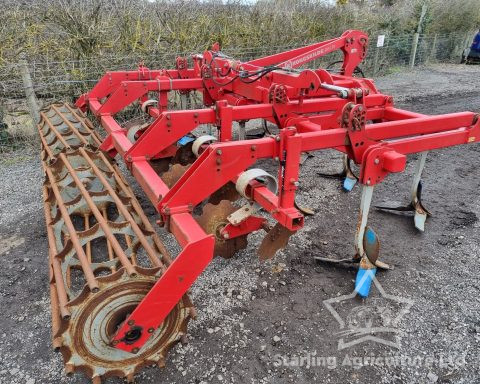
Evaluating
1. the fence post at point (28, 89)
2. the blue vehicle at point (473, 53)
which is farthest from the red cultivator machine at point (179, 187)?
the blue vehicle at point (473, 53)

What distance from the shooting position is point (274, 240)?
112 inches

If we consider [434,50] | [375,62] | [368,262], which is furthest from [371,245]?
[434,50]

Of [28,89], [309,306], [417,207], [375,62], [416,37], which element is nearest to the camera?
[309,306]

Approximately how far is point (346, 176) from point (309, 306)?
235 cm

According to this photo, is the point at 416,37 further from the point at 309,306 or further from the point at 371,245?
the point at 309,306

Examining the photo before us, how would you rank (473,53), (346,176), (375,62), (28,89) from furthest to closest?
(473,53) < (375,62) < (28,89) < (346,176)

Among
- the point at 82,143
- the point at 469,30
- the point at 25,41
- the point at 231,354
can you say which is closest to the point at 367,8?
the point at 469,30

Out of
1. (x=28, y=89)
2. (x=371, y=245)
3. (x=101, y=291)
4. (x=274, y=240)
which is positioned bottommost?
(x=371, y=245)

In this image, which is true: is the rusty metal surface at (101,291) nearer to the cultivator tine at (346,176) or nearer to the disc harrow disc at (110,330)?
the disc harrow disc at (110,330)

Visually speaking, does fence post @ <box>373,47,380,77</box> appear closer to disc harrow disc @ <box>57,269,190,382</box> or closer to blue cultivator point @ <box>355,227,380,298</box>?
blue cultivator point @ <box>355,227,380,298</box>

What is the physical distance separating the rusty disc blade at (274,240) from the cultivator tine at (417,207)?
1.69 metres

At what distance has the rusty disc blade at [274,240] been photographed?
2.84 meters

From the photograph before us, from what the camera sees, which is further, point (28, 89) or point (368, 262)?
point (28, 89)

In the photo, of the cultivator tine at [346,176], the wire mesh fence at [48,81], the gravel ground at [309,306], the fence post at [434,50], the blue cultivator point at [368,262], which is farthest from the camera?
the fence post at [434,50]
